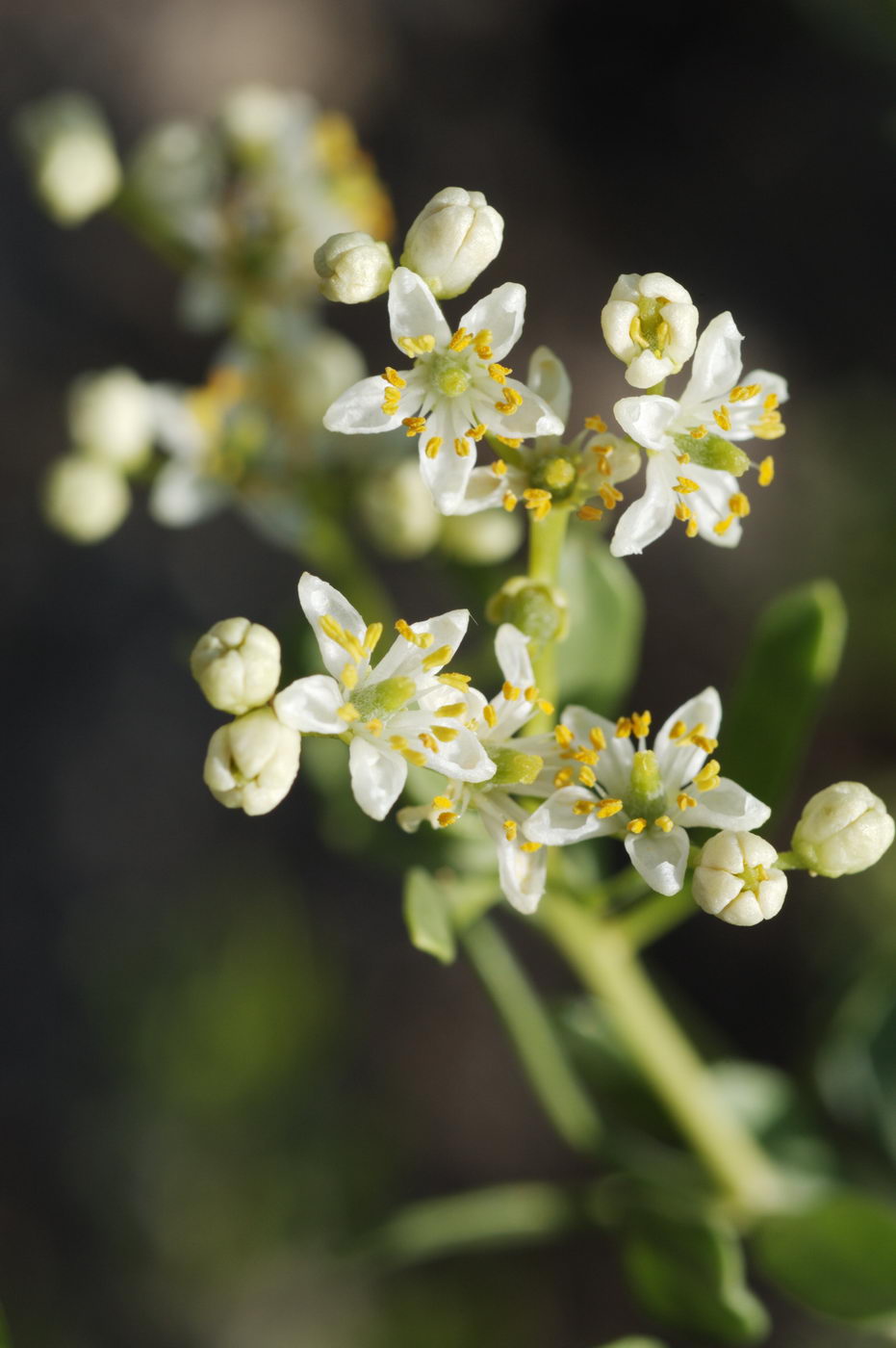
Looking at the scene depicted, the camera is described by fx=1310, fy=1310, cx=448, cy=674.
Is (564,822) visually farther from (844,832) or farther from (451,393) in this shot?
(451,393)

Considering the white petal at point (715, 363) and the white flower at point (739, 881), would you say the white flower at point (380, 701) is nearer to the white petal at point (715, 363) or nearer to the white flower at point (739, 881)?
the white flower at point (739, 881)

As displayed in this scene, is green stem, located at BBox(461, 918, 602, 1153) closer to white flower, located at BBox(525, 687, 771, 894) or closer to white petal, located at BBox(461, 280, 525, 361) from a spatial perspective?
white flower, located at BBox(525, 687, 771, 894)

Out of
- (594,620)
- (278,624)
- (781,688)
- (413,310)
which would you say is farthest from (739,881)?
(278,624)

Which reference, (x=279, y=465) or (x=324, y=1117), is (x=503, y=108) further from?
(x=324, y=1117)

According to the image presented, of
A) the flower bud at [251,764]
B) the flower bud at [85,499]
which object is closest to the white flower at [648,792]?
the flower bud at [251,764]

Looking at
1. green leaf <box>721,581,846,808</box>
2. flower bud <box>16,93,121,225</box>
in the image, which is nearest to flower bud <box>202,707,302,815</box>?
green leaf <box>721,581,846,808</box>

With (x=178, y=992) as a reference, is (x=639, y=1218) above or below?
below

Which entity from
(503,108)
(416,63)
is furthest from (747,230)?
(416,63)
